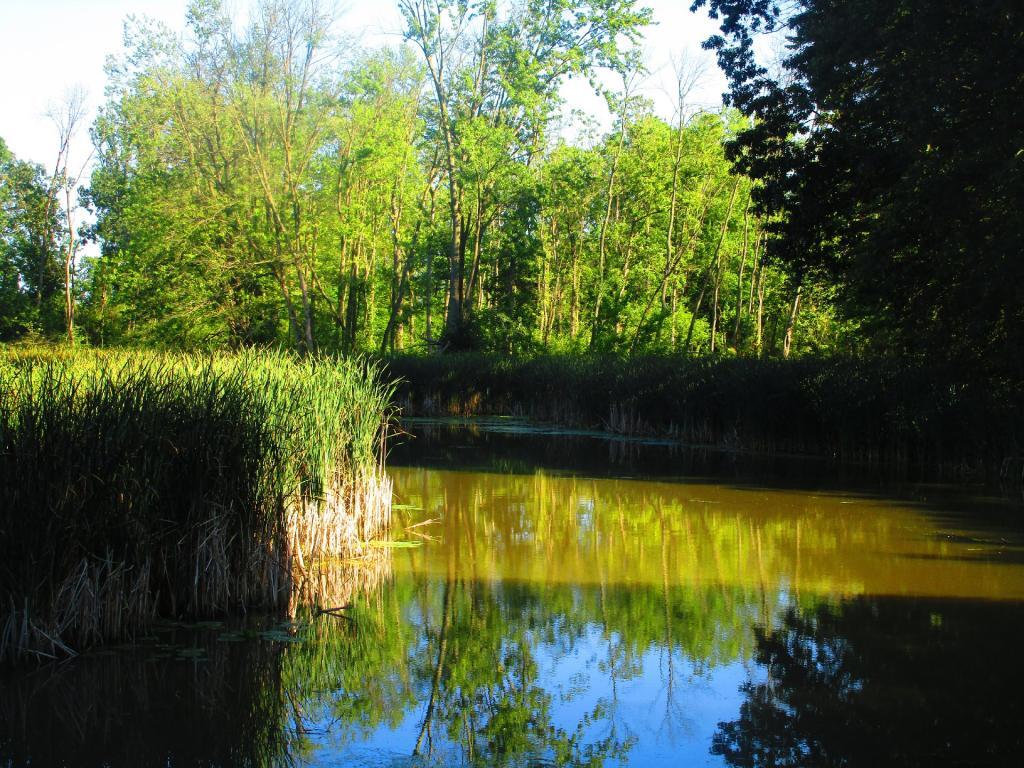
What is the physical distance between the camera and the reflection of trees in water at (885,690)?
181 inches

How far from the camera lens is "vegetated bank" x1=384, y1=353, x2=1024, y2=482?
14.2 metres

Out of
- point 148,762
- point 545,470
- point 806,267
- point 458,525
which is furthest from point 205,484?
point 806,267

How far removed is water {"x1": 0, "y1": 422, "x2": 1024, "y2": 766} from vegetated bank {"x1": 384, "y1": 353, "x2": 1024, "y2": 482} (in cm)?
A: 430

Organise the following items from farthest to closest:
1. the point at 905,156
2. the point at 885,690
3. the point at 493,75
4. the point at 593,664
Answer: the point at 493,75, the point at 905,156, the point at 593,664, the point at 885,690

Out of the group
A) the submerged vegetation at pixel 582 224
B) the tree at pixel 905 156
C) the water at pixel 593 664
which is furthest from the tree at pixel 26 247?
the water at pixel 593 664

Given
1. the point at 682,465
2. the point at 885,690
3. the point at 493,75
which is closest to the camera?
the point at 885,690

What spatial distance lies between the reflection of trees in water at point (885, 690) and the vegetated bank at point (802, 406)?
7.56 meters

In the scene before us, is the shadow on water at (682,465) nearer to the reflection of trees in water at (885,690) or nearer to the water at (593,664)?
the water at (593,664)

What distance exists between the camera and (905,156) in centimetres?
1395

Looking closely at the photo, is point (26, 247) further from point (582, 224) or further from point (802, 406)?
point (802, 406)

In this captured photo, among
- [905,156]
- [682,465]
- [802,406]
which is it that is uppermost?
[905,156]

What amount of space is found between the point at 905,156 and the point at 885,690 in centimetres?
1036

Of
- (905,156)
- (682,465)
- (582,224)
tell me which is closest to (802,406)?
(682,465)

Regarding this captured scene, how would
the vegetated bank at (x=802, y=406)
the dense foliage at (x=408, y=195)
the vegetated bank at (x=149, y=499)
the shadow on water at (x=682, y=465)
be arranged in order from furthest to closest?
the dense foliage at (x=408, y=195)
the vegetated bank at (x=802, y=406)
the shadow on water at (x=682, y=465)
the vegetated bank at (x=149, y=499)
